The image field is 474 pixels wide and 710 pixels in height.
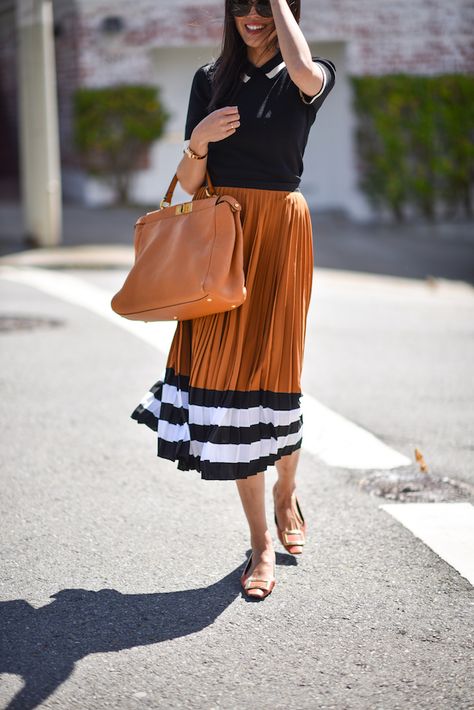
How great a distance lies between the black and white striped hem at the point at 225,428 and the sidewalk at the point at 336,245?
788 cm

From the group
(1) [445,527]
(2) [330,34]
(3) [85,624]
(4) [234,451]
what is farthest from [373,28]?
(3) [85,624]

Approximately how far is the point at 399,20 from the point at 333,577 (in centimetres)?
1431

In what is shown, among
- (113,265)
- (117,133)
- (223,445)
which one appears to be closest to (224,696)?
(223,445)

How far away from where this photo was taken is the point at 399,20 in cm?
1645

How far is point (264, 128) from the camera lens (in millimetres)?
3367

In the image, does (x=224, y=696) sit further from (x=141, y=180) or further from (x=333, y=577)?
(x=141, y=180)

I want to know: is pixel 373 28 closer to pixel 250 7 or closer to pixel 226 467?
pixel 250 7

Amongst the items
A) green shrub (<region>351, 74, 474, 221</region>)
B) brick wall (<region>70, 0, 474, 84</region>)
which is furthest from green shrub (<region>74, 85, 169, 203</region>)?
green shrub (<region>351, 74, 474, 221</region>)

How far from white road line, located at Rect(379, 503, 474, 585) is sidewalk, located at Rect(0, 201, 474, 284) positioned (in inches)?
292

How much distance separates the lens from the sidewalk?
11938 mm

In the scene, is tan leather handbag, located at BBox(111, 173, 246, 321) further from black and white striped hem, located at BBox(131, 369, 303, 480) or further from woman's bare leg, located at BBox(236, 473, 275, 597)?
woman's bare leg, located at BBox(236, 473, 275, 597)

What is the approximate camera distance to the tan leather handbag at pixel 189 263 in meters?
3.29

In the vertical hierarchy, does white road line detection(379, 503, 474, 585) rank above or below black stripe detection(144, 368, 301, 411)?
below

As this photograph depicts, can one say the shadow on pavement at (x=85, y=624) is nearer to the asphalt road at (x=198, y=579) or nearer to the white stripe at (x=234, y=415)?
the asphalt road at (x=198, y=579)
